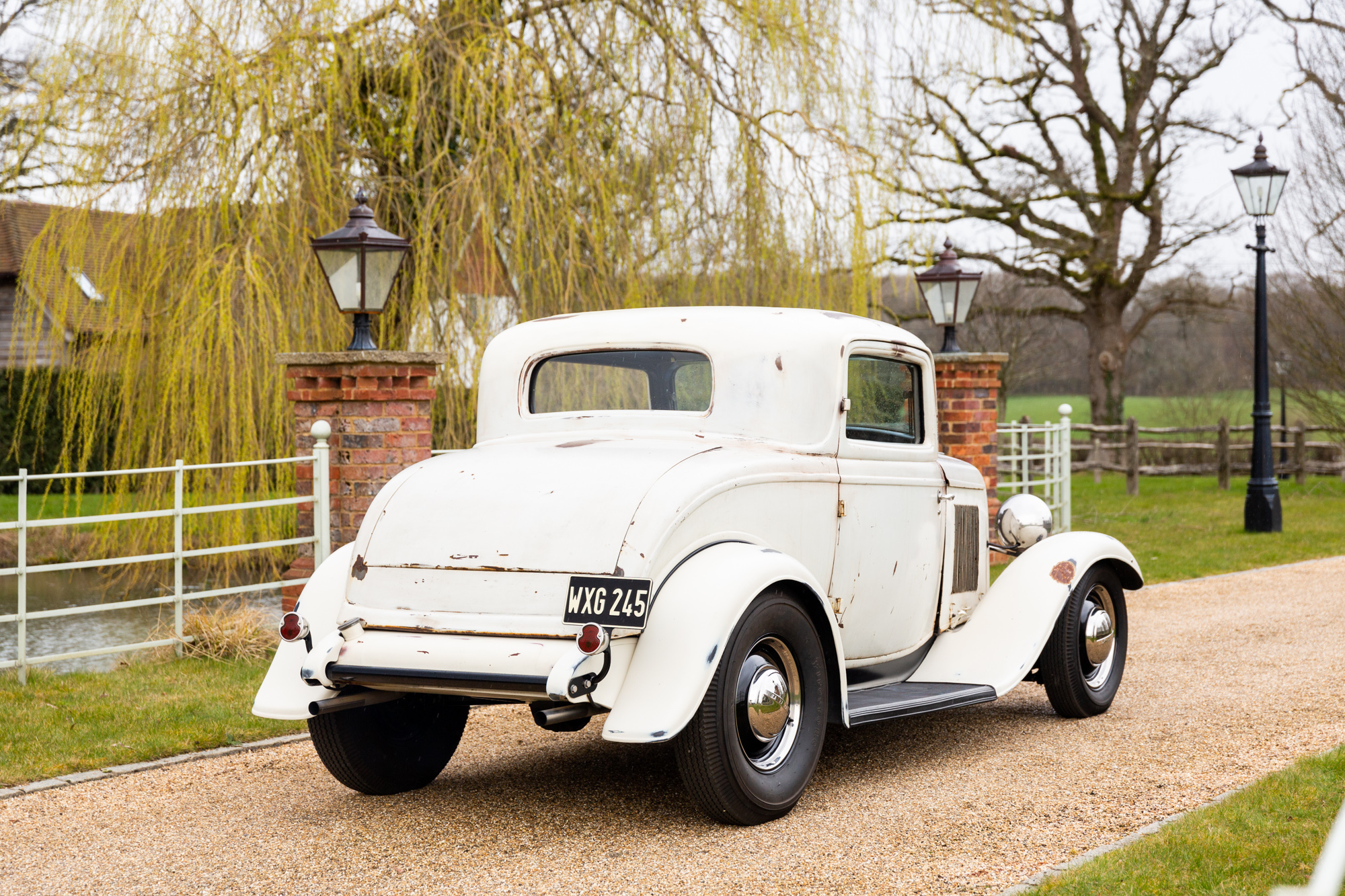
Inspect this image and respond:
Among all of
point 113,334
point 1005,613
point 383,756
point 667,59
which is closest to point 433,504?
point 383,756

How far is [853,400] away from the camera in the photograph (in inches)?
207

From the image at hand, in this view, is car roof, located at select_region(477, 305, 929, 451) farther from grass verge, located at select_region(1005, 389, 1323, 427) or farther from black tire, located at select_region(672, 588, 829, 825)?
grass verge, located at select_region(1005, 389, 1323, 427)

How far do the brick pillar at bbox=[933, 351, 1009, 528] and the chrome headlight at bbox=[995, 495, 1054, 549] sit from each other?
15.8ft

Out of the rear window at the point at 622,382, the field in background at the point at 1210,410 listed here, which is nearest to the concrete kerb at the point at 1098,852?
the rear window at the point at 622,382

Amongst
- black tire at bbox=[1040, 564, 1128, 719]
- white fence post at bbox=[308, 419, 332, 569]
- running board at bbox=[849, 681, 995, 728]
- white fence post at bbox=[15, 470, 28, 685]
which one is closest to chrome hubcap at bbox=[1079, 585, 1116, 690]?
black tire at bbox=[1040, 564, 1128, 719]

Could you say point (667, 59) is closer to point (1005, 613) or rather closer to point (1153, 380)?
point (1005, 613)

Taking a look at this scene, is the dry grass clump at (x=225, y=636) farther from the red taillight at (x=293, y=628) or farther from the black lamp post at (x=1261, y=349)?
the black lamp post at (x=1261, y=349)

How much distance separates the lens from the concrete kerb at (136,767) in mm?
4973

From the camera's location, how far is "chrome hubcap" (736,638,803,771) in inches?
170

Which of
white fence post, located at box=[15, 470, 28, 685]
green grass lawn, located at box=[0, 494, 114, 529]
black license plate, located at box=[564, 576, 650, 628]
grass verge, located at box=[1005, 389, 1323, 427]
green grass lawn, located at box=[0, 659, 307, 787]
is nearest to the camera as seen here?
black license plate, located at box=[564, 576, 650, 628]

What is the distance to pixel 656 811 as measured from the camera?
457 cm

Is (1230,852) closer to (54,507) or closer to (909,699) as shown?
(909,699)

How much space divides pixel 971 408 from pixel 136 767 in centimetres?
801

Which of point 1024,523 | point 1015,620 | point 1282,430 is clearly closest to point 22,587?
point 1015,620
